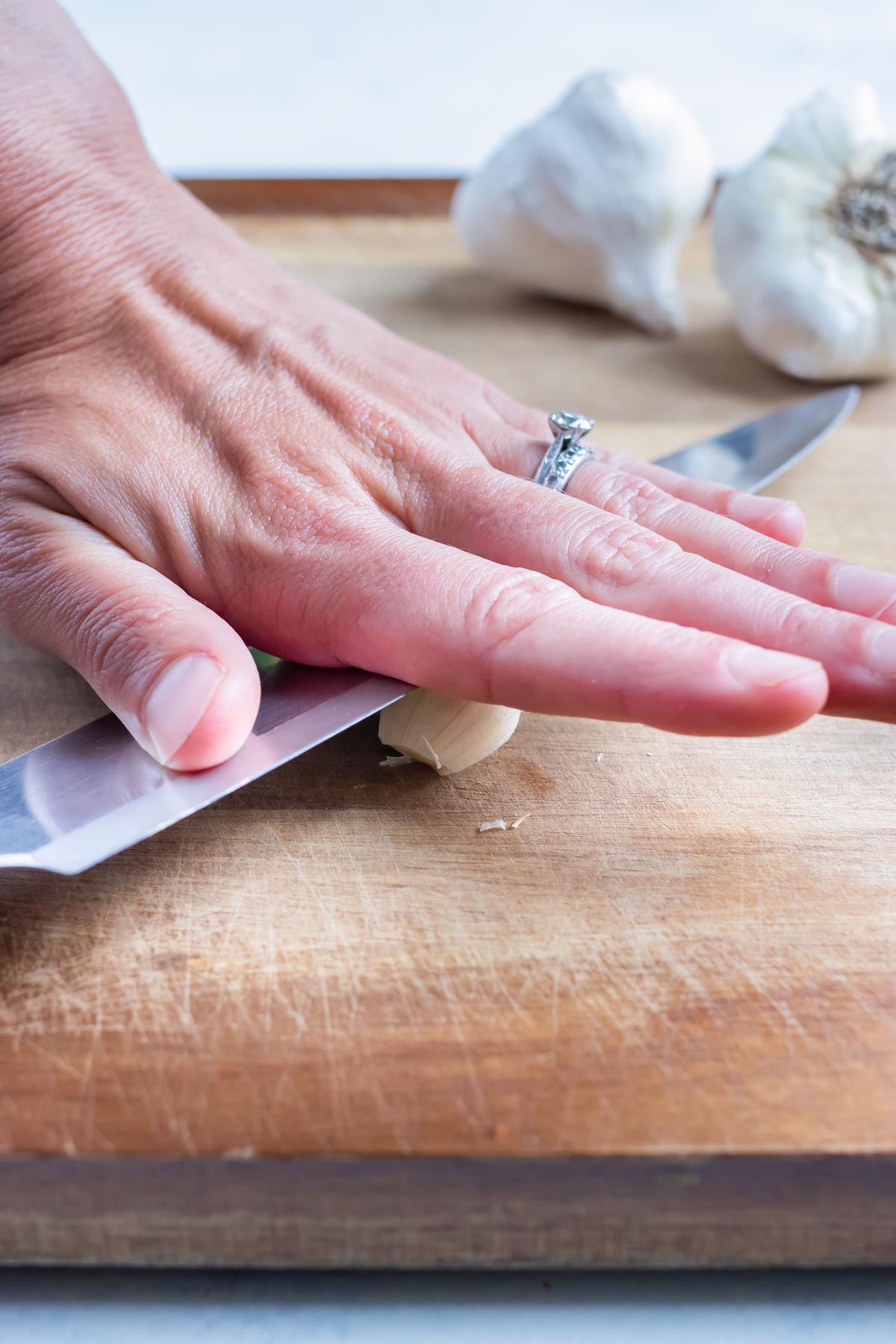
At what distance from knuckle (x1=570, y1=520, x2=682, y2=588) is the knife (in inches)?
5.5

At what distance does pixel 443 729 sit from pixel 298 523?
17 centimetres

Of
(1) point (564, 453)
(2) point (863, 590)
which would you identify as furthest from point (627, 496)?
(2) point (863, 590)

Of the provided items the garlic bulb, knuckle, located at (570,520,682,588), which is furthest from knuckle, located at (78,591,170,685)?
the garlic bulb

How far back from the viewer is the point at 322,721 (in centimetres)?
63

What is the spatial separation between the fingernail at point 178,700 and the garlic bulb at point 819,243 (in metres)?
0.79

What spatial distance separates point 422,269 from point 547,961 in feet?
3.59

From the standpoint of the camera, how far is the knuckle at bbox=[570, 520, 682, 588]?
0.68 meters

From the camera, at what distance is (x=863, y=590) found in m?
0.65

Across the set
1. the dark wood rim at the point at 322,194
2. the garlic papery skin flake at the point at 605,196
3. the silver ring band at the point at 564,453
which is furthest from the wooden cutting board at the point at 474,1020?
the dark wood rim at the point at 322,194

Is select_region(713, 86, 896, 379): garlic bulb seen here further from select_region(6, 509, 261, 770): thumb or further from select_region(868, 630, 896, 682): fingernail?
select_region(6, 509, 261, 770): thumb

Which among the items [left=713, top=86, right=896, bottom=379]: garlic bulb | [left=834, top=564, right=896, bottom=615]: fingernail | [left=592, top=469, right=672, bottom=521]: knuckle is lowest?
[left=592, top=469, right=672, bottom=521]: knuckle

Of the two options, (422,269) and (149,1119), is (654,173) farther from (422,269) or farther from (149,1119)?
(149,1119)

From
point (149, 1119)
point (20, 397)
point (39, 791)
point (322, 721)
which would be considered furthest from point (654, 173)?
point (149, 1119)

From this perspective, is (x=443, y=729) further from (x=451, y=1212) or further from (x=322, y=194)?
(x=322, y=194)
